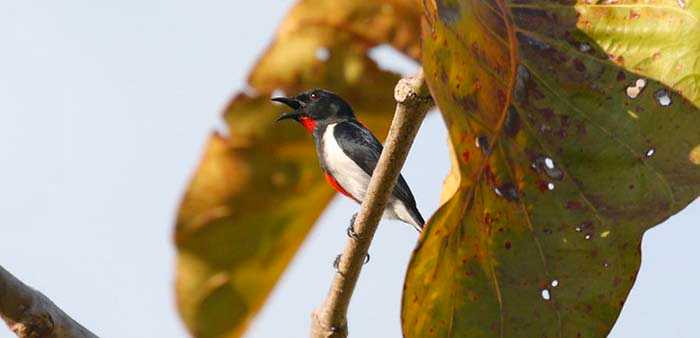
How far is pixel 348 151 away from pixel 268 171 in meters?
3.62

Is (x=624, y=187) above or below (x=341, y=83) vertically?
below

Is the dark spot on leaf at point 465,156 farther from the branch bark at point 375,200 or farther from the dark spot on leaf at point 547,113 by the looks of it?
the dark spot on leaf at point 547,113

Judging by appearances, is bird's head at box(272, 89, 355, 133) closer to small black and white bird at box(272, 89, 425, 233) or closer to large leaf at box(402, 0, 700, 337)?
small black and white bird at box(272, 89, 425, 233)

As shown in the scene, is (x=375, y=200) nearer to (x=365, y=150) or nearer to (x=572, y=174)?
(x=572, y=174)

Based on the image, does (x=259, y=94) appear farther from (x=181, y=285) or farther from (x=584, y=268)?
(x=584, y=268)

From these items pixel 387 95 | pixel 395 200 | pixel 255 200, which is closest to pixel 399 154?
pixel 387 95

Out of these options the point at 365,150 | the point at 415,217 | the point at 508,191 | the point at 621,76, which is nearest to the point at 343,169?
the point at 365,150

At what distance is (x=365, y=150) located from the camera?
570cm

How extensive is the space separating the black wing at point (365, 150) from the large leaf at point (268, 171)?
3.27m

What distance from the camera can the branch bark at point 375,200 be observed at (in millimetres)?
2070

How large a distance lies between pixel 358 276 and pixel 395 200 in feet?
10.2

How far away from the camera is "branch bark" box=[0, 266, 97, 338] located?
181 centimetres

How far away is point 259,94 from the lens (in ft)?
6.58

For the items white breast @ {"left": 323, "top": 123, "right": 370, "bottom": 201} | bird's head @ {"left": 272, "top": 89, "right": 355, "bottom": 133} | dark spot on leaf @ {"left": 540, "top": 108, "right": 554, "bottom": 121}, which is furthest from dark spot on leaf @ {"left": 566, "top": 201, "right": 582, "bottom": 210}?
bird's head @ {"left": 272, "top": 89, "right": 355, "bottom": 133}
